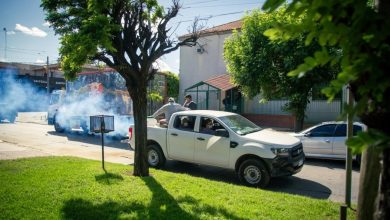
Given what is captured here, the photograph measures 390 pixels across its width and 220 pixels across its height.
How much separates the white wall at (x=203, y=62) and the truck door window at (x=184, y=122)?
18.5 m

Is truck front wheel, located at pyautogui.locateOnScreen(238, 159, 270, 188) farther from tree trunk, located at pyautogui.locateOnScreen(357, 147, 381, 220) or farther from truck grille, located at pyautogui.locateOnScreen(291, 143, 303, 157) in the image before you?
tree trunk, located at pyautogui.locateOnScreen(357, 147, 381, 220)

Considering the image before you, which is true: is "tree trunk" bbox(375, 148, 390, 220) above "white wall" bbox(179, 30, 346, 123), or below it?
below

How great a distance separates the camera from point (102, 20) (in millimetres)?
6449

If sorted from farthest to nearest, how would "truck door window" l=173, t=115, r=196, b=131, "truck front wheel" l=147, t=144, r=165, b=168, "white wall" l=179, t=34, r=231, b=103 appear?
"white wall" l=179, t=34, r=231, b=103 → "truck front wheel" l=147, t=144, r=165, b=168 → "truck door window" l=173, t=115, r=196, b=131

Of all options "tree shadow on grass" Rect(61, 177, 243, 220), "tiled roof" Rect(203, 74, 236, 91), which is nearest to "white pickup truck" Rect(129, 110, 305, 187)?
"tree shadow on grass" Rect(61, 177, 243, 220)

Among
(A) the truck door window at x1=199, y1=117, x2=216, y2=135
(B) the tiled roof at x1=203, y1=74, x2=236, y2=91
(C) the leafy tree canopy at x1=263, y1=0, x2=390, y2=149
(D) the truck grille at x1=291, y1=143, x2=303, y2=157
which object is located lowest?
(D) the truck grille at x1=291, y1=143, x2=303, y2=157

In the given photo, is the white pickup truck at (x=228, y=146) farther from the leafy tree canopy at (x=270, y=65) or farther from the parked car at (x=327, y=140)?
the leafy tree canopy at (x=270, y=65)

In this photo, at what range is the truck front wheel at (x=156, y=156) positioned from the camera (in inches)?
392

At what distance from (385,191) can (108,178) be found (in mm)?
6479

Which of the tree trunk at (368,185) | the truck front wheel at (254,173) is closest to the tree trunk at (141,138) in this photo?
the truck front wheel at (254,173)

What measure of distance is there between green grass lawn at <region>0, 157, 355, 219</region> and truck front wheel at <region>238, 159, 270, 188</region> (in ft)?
3.02

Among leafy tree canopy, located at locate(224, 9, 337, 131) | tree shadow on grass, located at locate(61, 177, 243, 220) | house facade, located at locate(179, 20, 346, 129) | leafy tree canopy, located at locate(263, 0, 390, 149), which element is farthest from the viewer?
house facade, located at locate(179, 20, 346, 129)

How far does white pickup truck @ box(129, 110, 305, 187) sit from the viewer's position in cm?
795

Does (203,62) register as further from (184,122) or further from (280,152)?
(280,152)
